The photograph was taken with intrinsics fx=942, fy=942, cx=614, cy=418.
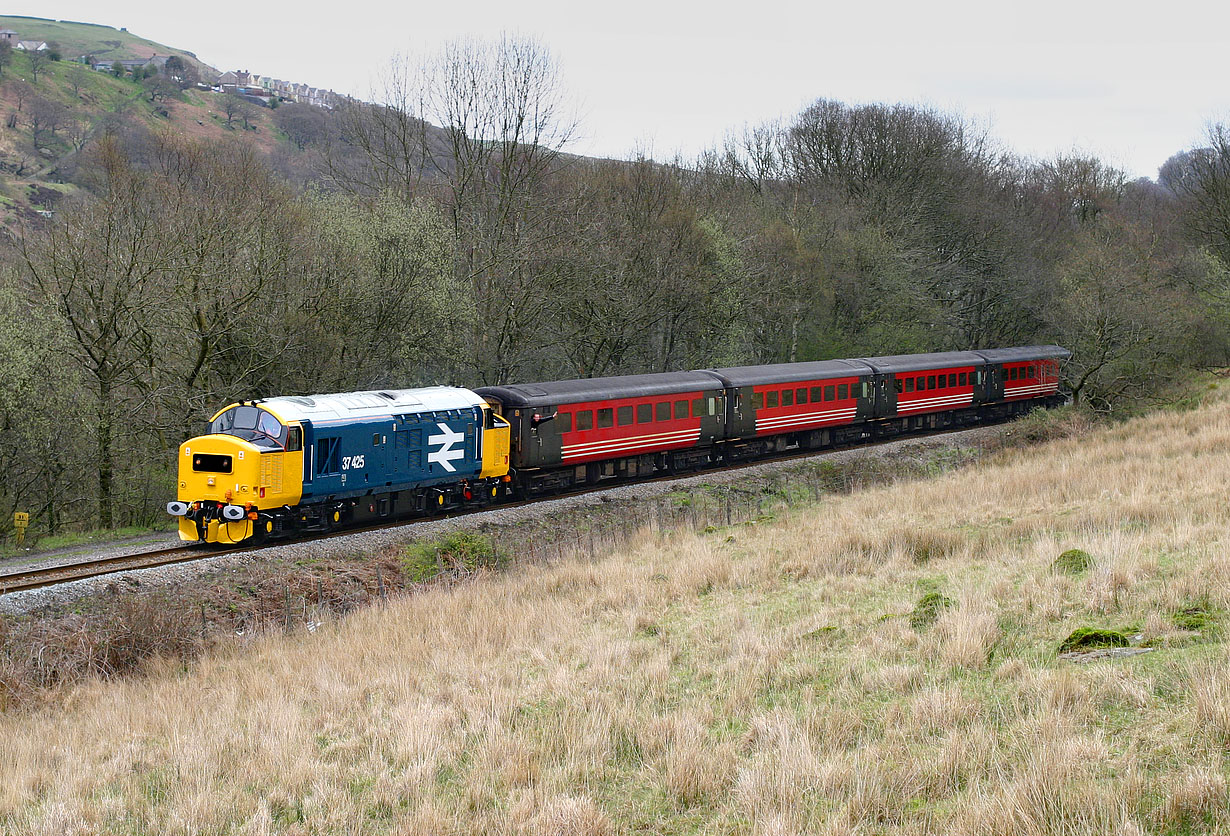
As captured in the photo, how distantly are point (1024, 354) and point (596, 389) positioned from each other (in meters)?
24.3

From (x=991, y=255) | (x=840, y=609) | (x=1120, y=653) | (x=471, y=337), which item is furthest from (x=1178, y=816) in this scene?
(x=991, y=255)

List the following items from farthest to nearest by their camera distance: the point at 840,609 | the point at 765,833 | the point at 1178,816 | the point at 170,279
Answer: the point at 170,279
the point at 840,609
the point at 765,833
the point at 1178,816

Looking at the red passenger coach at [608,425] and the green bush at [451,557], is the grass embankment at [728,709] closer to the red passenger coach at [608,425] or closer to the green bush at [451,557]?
the green bush at [451,557]

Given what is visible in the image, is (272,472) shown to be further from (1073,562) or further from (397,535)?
(1073,562)

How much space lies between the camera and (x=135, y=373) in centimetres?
2634

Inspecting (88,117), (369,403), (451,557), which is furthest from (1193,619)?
(88,117)

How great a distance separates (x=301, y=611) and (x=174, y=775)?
8138mm

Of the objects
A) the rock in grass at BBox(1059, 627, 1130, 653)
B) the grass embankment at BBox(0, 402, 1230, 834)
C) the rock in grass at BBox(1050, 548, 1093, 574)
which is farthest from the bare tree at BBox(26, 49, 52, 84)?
the rock in grass at BBox(1059, 627, 1130, 653)

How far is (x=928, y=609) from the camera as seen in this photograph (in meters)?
10.4

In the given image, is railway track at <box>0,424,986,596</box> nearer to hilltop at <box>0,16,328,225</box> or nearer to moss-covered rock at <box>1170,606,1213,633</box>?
moss-covered rock at <box>1170,606,1213,633</box>

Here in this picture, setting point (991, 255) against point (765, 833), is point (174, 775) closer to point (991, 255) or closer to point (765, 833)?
point (765, 833)

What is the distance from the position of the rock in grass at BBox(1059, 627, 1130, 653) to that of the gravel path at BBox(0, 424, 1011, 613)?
14.0m

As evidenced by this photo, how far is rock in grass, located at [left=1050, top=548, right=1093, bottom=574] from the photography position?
37.2 feet

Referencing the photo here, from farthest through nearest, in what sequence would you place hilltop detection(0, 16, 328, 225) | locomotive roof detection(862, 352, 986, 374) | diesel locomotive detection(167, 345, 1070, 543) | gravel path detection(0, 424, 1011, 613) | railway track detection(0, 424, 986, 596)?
hilltop detection(0, 16, 328, 225)
locomotive roof detection(862, 352, 986, 374)
diesel locomotive detection(167, 345, 1070, 543)
railway track detection(0, 424, 986, 596)
gravel path detection(0, 424, 1011, 613)
